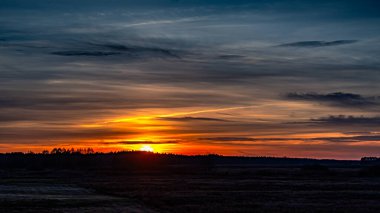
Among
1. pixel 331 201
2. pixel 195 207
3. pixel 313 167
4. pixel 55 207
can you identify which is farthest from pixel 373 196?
pixel 313 167

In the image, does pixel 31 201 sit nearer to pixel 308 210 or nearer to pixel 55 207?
pixel 55 207

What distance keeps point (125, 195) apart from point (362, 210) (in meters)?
26.9

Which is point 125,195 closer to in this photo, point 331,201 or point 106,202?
point 106,202

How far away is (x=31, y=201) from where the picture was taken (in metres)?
55.3

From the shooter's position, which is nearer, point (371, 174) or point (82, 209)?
point (82, 209)

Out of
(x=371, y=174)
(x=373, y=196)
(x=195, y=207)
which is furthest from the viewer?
(x=371, y=174)

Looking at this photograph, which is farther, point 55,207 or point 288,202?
point 288,202

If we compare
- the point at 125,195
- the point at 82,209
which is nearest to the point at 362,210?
the point at 82,209

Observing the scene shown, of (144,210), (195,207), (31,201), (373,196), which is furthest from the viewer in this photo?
(373,196)

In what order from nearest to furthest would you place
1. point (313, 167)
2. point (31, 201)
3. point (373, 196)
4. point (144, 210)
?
point (144, 210), point (31, 201), point (373, 196), point (313, 167)

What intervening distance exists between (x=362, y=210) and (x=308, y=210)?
13.4 ft

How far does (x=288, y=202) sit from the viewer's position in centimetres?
5650

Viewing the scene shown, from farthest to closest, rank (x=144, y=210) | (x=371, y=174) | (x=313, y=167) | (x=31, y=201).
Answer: (x=313, y=167) < (x=371, y=174) < (x=31, y=201) < (x=144, y=210)

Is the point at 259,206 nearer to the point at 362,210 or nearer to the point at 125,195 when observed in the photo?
the point at 362,210
